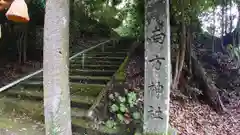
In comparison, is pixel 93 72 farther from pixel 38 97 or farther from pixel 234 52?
pixel 234 52

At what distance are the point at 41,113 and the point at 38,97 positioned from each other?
0.59 metres

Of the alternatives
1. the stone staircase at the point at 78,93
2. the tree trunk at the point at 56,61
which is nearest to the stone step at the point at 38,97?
the stone staircase at the point at 78,93

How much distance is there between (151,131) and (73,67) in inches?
141

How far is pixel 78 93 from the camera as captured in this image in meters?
4.70

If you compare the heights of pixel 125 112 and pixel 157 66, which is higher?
pixel 157 66

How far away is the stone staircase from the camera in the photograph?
3871mm

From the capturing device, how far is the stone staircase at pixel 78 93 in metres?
3.87

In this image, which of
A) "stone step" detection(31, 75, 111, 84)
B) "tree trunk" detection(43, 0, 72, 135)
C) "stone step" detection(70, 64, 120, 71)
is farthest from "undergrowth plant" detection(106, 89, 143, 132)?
"stone step" detection(70, 64, 120, 71)

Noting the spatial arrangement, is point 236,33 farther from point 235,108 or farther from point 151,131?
point 151,131

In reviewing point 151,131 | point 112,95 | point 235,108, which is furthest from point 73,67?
point 235,108

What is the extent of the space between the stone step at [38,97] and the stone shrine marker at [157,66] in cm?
126

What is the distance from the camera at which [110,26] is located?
10375 mm

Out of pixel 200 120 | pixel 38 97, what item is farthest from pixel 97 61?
pixel 200 120

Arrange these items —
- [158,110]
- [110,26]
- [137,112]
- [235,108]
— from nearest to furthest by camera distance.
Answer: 1. [158,110]
2. [137,112]
3. [235,108]
4. [110,26]
